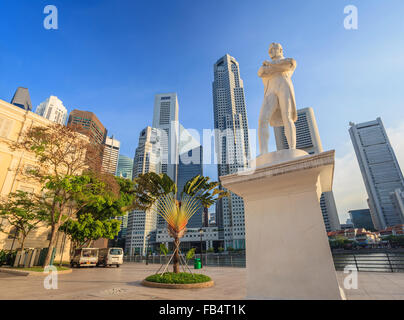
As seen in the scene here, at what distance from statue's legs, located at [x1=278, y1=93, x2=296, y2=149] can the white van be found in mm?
21420

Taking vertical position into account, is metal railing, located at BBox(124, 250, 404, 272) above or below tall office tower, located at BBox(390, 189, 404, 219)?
below

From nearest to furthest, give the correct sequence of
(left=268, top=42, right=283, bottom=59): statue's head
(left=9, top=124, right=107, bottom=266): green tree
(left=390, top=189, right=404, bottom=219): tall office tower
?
(left=268, top=42, right=283, bottom=59): statue's head, (left=9, top=124, right=107, bottom=266): green tree, (left=390, top=189, right=404, bottom=219): tall office tower

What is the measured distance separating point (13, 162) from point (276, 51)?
1146 inches

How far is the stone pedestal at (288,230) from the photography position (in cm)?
275

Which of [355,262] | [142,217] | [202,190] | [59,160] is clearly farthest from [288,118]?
[142,217]

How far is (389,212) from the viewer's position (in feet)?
357

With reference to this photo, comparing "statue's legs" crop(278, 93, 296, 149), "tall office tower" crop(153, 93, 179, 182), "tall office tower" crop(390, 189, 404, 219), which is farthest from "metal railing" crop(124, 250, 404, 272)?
"tall office tower" crop(390, 189, 404, 219)

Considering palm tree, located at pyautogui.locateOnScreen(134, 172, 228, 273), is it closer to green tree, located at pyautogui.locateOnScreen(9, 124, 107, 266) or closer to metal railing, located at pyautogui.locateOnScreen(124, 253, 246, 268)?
metal railing, located at pyautogui.locateOnScreen(124, 253, 246, 268)

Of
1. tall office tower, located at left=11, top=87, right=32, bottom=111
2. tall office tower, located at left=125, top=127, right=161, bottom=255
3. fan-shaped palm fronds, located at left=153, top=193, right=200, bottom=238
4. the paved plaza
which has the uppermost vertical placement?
tall office tower, located at left=11, top=87, right=32, bottom=111

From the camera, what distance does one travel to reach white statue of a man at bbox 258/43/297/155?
13.0 feet

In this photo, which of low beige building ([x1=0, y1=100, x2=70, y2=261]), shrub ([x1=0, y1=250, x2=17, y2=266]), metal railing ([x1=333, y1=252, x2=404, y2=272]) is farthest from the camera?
low beige building ([x1=0, y1=100, x2=70, y2=261])

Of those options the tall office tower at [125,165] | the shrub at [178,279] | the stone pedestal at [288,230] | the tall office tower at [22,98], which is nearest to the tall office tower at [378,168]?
the shrub at [178,279]

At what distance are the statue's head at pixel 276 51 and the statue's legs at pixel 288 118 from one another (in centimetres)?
97
